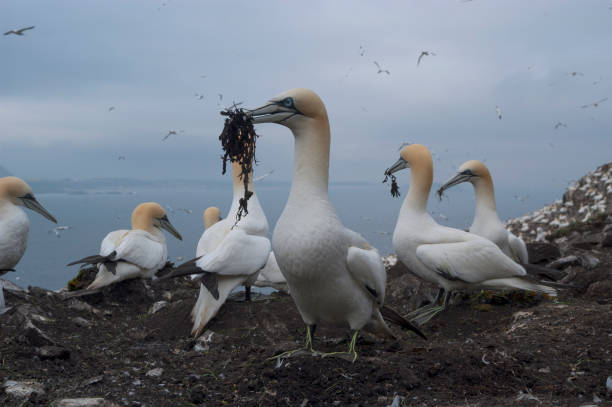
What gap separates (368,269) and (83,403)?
86.7 inches

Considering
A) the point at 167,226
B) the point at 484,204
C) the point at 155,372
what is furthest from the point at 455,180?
the point at 155,372

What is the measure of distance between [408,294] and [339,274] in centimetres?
444

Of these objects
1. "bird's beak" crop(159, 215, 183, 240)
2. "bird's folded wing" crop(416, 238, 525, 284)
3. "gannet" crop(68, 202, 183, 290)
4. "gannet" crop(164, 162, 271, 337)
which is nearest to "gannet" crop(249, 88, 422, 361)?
"gannet" crop(164, 162, 271, 337)

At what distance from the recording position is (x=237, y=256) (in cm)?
646

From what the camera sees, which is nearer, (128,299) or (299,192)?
(299,192)

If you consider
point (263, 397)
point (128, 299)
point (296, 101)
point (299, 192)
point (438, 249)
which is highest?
point (296, 101)

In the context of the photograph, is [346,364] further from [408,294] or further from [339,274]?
[408,294]

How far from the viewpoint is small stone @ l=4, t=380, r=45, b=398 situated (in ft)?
12.0

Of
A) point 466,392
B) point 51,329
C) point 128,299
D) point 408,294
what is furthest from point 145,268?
point 466,392

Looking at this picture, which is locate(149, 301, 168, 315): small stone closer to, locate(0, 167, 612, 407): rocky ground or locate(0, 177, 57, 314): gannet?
locate(0, 167, 612, 407): rocky ground

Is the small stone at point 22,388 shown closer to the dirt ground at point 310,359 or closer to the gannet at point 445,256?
the dirt ground at point 310,359

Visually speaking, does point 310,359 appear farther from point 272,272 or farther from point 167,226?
point 167,226

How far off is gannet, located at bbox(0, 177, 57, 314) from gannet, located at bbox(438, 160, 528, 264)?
20.8ft

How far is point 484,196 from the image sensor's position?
8.68 meters
